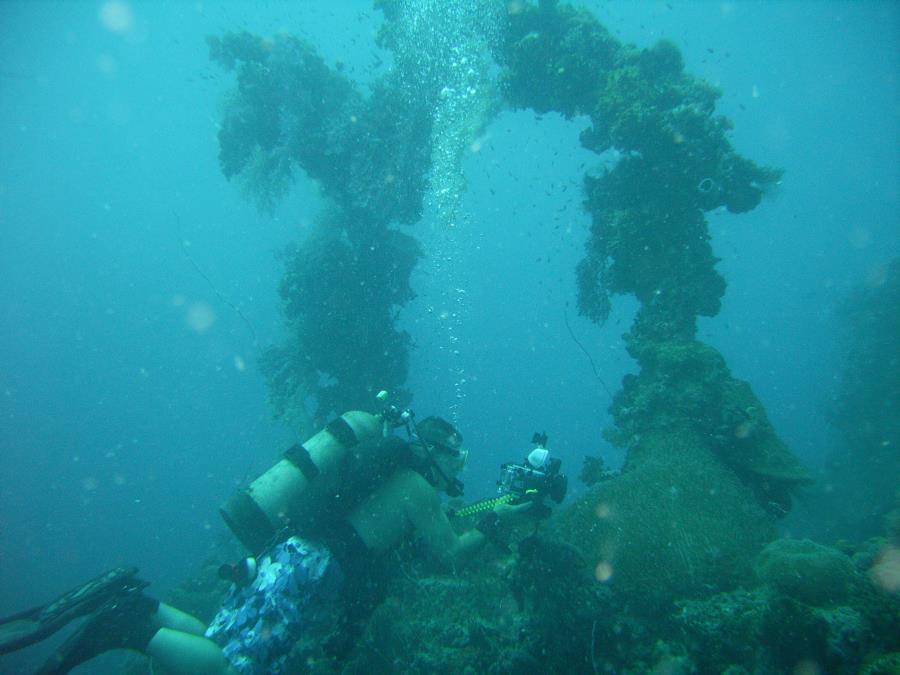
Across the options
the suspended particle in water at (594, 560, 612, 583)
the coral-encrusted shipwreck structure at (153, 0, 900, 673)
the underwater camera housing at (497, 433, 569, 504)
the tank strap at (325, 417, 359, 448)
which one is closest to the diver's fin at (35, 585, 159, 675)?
the coral-encrusted shipwreck structure at (153, 0, 900, 673)

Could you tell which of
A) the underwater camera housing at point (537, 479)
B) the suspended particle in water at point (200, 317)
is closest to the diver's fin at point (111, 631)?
the underwater camera housing at point (537, 479)

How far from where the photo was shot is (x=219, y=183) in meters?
124

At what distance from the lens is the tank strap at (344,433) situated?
559 centimetres

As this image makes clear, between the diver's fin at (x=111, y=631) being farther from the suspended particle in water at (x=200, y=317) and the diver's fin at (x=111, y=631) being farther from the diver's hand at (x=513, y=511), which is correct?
the suspended particle in water at (x=200, y=317)

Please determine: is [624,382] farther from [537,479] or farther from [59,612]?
[59,612]

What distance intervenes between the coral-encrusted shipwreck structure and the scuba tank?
1.83 m

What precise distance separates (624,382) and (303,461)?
7.37m

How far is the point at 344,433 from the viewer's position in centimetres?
562

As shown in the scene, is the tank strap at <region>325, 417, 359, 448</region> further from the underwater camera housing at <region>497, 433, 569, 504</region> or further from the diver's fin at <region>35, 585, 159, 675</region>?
the diver's fin at <region>35, 585, 159, 675</region>

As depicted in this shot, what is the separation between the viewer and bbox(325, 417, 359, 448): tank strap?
5.59 meters

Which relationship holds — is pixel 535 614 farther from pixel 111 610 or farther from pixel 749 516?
pixel 111 610

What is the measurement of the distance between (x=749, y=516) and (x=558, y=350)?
143 m

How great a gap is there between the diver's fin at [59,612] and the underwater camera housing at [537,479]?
14.6 feet

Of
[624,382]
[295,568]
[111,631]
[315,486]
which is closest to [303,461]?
[315,486]
